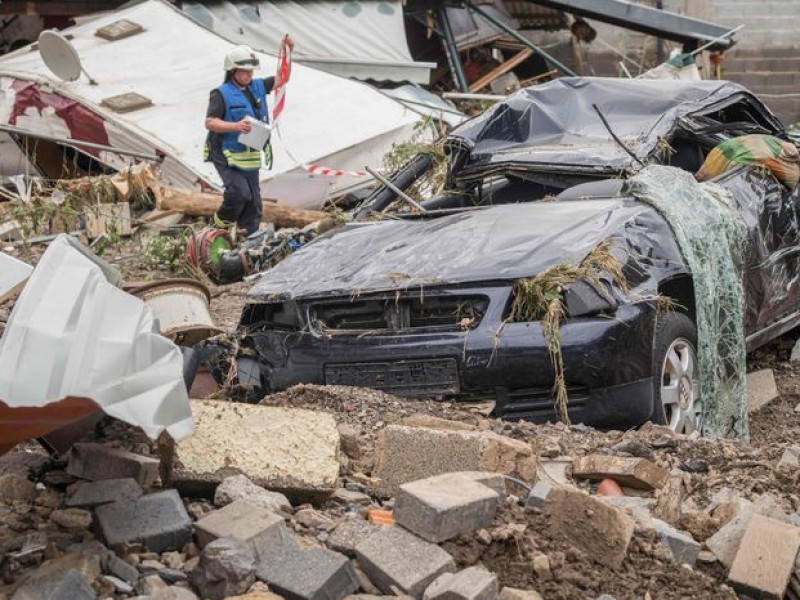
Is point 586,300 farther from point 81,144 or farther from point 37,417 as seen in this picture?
point 81,144

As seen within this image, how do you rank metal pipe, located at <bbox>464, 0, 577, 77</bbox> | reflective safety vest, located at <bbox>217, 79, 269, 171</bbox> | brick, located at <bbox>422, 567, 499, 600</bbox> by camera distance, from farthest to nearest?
metal pipe, located at <bbox>464, 0, 577, 77</bbox> → reflective safety vest, located at <bbox>217, 79, 269, 171</bbox> → brick, located at <bbox>422, 567, 499, 600</bbox>

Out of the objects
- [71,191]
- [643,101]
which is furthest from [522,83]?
[643,101]

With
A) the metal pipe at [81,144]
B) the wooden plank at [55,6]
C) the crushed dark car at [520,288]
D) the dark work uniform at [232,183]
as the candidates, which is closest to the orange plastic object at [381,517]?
the crushed dark car at [520,288]

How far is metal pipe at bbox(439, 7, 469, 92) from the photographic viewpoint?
19.0 meters

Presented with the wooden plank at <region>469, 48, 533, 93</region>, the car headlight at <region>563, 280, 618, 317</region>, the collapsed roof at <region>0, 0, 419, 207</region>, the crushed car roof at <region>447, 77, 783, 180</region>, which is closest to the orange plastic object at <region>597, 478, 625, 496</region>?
the car headlight at <region>563, 280, 618, 317</region>

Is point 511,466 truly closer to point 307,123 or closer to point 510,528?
point 510,528

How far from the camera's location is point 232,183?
1175 centimetres

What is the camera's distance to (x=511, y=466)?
5.00 m

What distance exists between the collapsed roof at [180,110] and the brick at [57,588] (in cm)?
998

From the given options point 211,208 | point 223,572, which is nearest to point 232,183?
point 211,208

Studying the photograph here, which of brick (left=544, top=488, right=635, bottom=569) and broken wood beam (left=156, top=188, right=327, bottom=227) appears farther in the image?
broken wood beam (left=156, top=188, right=327, bottom=227)

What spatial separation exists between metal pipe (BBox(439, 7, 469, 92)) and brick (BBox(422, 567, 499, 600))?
1539 cm

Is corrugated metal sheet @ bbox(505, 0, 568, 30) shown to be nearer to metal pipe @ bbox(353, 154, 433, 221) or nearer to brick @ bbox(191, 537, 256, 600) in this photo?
metal pipe @ bbox(353, 154, 433, 221)

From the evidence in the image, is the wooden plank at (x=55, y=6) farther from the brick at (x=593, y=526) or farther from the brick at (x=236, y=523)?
the brick at (x=593, y=526)
